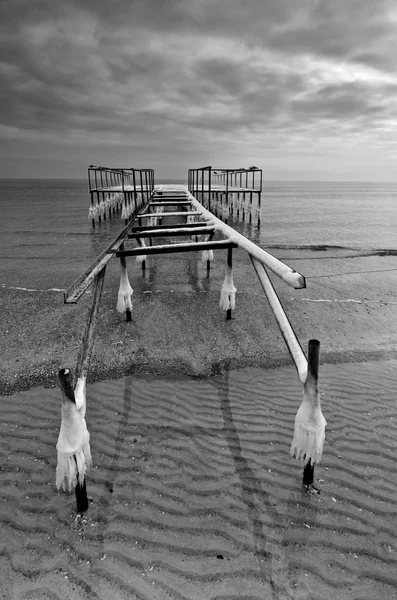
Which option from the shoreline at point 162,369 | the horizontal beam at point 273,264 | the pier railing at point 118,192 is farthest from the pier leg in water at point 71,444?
the pier railing at point 118,192

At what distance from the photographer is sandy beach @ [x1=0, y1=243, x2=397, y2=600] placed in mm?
2945

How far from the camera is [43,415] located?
16.1 ft

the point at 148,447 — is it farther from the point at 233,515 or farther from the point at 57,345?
the point at 57,345

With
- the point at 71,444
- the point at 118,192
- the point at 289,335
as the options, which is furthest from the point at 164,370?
the point at 118,192

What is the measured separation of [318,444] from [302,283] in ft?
5.12

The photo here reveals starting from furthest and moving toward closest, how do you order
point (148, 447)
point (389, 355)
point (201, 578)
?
point (389, 355)
point (148, 447)
point (201, 578)

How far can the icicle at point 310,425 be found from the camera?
3299 mm

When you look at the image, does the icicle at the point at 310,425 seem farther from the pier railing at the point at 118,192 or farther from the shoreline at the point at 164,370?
the pier railing at the point at 118,192

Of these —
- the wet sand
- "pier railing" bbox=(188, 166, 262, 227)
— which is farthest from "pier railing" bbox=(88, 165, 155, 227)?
the wet sand

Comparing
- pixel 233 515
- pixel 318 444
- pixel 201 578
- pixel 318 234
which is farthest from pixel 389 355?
pixel 318 234

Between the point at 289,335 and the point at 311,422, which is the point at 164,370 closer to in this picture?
the point at 289,335

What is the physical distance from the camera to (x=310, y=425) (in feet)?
11.0

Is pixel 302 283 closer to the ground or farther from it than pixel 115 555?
farther from it

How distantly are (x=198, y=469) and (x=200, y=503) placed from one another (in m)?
0.44
